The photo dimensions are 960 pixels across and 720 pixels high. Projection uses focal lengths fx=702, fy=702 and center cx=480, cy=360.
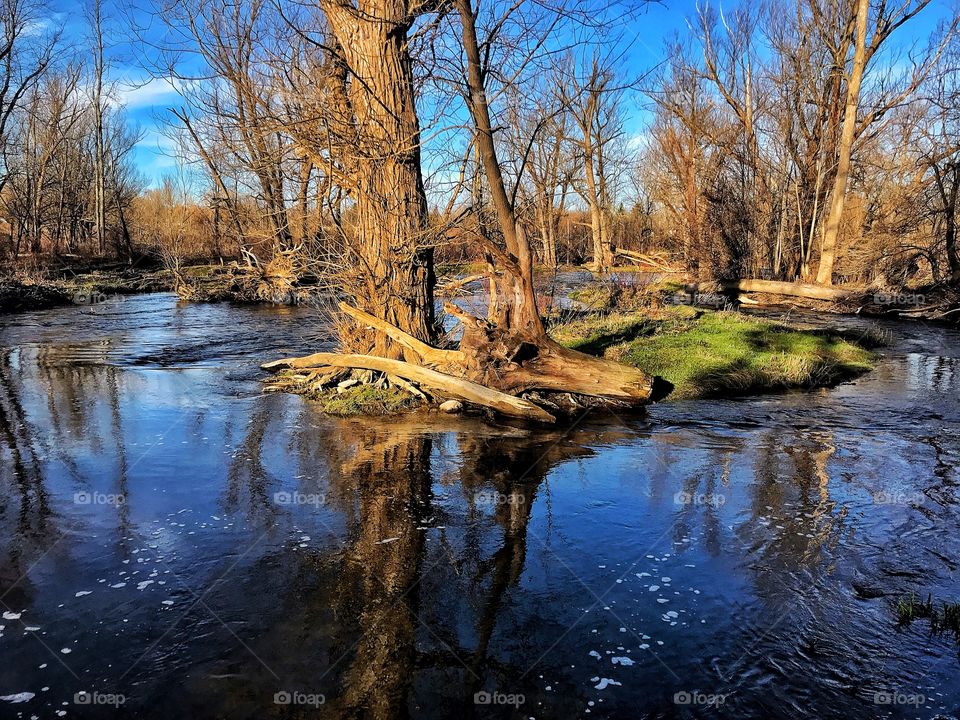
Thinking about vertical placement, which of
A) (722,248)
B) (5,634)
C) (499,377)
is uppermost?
(722,248)

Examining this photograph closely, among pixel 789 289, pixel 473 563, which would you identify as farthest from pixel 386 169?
pixel 789 289

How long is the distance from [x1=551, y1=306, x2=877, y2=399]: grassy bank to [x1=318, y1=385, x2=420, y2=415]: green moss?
4103 mm

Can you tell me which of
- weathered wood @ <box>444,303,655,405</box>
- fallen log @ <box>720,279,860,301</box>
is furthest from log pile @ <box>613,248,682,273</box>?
weathered wood @ <box>444,303,655,405</box>

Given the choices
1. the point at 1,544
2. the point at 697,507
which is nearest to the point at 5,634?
the point at 1,544

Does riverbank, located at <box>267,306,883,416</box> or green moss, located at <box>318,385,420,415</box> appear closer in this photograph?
green moss, located at <box>318,385,420,415</box>

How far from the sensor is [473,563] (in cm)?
539

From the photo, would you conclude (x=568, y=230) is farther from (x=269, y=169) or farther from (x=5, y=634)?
(x=5, y=634)

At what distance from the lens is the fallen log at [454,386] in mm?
9617

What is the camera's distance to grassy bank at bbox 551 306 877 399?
11484mm

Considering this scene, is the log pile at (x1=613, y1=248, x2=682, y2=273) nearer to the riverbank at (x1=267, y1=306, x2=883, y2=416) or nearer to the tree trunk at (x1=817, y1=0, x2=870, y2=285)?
the tree trunk at (x1=817, y1=0, x2=870, y2=285)

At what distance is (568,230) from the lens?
4262 centimetres

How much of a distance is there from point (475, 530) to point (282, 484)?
2.23m

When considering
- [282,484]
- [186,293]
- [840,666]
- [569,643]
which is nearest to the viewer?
[840,666]

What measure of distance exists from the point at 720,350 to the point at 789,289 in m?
11.4
